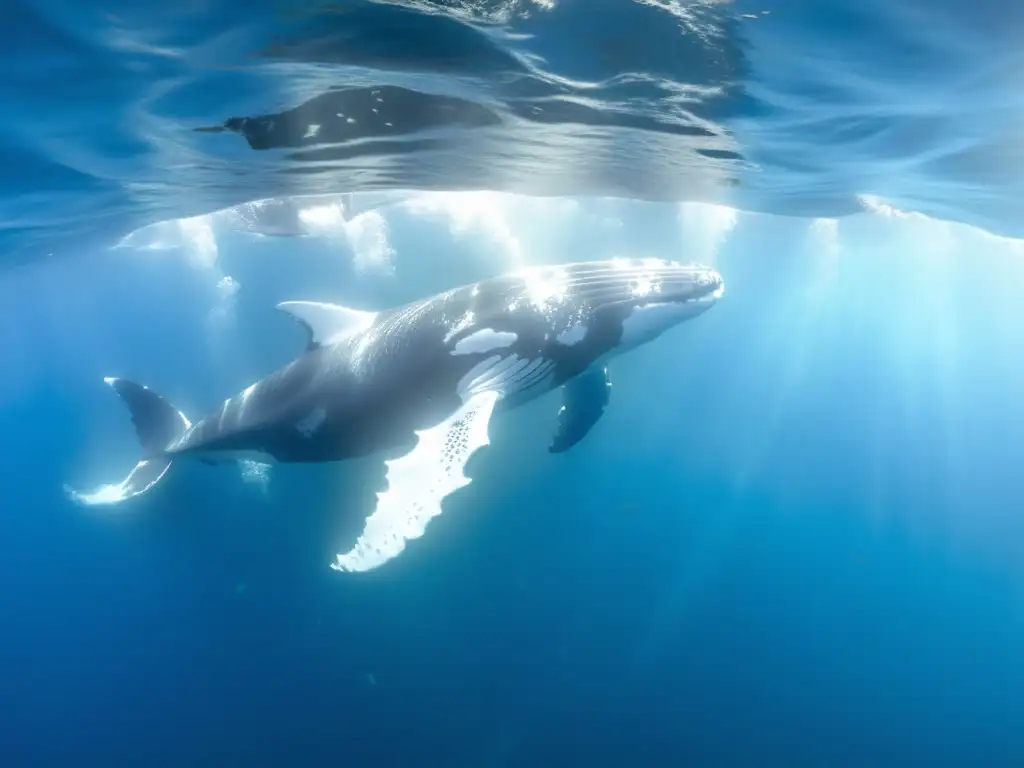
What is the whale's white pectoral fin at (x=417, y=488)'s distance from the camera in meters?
6.26

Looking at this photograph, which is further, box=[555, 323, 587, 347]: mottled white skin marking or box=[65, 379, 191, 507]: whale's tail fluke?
box=[65, 379, 191, 507]: whale's tail fluke

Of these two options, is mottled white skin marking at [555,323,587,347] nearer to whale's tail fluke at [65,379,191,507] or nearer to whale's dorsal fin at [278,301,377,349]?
whale's dorsal fin at [278,301,377,349]

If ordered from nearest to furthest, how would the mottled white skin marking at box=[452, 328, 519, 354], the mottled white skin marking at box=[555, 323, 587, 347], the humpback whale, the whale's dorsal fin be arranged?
the humpback whale, the mottled white skin marking at box=[452, 328, 519, 354], the mottled white skin marking at box=[555, 323, 587, 347], the whale's dorsal fin

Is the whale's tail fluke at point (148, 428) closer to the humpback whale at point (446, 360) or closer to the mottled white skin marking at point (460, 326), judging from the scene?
the humpback whale at point (446, 360)

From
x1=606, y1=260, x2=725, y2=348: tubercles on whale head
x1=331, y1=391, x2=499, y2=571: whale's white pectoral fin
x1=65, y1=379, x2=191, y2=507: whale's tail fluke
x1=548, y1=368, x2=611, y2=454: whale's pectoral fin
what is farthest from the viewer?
x1=65, y1=379, x2=191, y2=507: whale's tail fluke

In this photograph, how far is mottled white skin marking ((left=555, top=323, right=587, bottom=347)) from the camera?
8.27m

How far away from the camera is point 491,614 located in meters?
21.3

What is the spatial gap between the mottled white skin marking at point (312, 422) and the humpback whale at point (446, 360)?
0.02m

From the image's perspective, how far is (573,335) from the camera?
8344mm

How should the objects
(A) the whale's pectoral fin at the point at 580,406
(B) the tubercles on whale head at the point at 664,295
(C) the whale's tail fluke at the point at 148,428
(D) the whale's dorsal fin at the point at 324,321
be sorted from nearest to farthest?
(B) the tubercles on whale head at the point at 664,295 → (D) the whale's dorsal fin at the point at 324,321 → (A) the whale's pectoral fin at the point at 580,406 → (C) the whale's tail fluke at the point at 148,428

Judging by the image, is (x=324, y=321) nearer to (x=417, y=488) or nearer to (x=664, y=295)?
(x=417, y=488)

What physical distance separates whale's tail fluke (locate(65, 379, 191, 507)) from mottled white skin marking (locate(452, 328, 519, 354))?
28.8 ft

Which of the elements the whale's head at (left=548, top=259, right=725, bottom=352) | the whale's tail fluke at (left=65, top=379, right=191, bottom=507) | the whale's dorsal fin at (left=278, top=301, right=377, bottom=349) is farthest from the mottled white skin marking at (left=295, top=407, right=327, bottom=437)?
the whale's tail fluke at (left=65, top=379, right=191, bottom=507)

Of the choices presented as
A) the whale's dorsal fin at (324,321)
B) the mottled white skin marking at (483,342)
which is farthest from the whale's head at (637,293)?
the whale's dorsal fin at (324,321)
